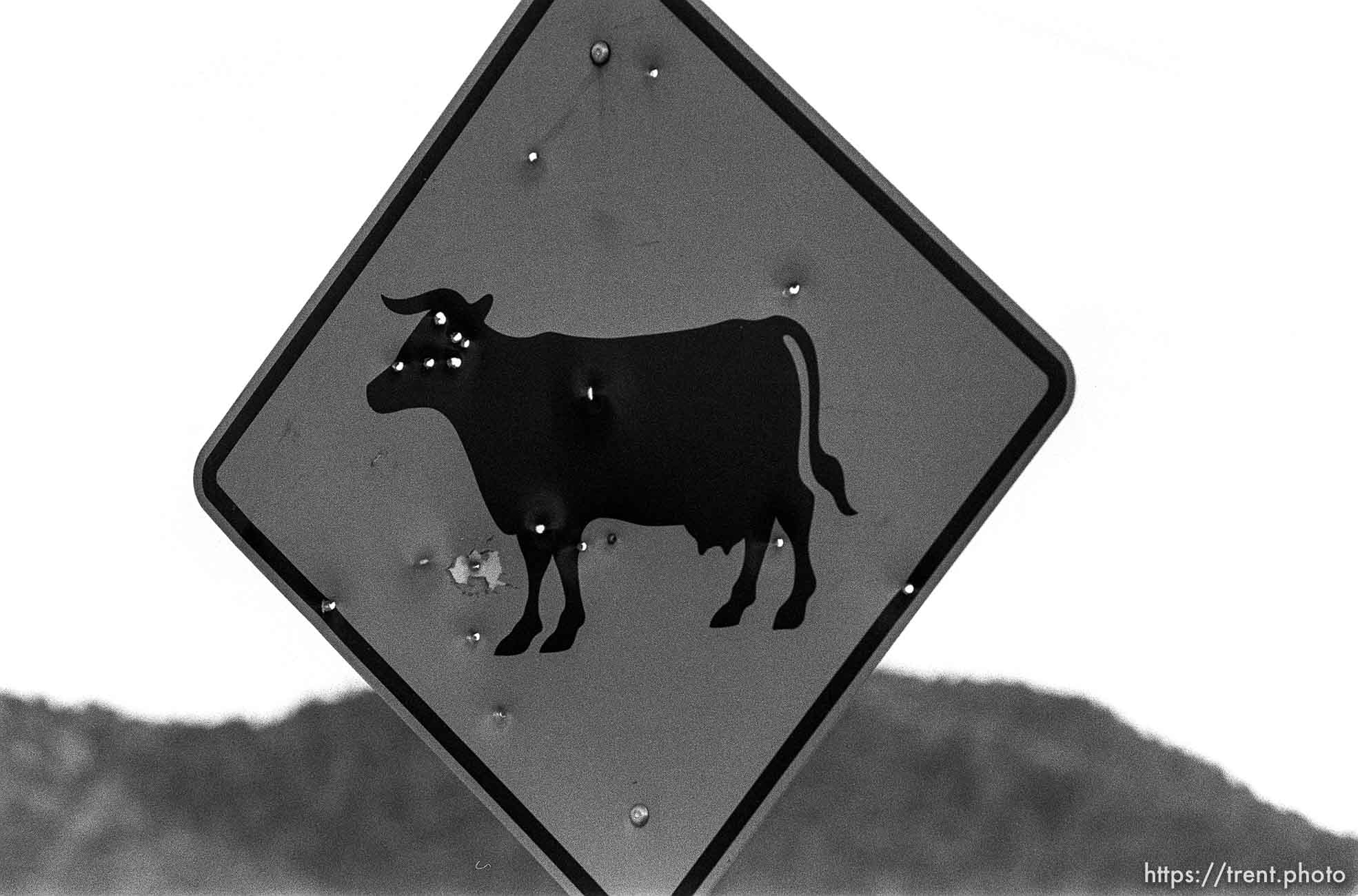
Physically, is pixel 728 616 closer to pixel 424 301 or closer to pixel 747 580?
pixel 747 580

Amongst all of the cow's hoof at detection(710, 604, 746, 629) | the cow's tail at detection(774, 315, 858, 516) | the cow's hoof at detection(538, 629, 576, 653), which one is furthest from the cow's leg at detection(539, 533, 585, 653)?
the cow's tail at detection(774, 315, 858, 516)

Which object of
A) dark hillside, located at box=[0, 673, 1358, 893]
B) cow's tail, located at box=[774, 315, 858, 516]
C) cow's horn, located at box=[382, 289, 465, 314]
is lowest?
dark hillside, located at box=[0, 673, 1358, 893]

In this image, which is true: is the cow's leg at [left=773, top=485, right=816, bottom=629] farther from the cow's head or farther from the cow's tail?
the cow's head

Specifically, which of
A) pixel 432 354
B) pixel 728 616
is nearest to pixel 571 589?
pixel 728 616

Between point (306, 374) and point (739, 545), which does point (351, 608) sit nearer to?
point (306, 374)

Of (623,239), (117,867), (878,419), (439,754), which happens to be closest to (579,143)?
(623,239)

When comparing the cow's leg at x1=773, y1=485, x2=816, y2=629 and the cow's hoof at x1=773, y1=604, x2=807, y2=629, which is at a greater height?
the cow's leg at x1=773, y1=485, x2=816, y2=629

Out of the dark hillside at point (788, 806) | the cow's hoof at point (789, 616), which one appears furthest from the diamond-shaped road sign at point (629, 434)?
the dark hillside at point (788, 806)
